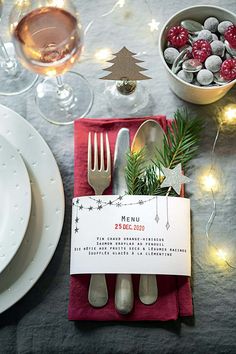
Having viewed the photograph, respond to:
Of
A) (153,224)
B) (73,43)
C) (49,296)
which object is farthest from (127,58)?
(49,296)

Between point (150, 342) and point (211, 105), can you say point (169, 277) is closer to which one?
point (150, 342)

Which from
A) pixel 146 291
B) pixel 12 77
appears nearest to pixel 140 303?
pixel 146 291

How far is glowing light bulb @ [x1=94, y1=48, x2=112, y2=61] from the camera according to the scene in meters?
0.76

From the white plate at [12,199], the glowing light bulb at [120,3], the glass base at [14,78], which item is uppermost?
the glowing light bulb at [120,3]

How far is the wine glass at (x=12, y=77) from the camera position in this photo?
75 cm

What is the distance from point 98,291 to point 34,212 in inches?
4.9

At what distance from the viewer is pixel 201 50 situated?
0.68m

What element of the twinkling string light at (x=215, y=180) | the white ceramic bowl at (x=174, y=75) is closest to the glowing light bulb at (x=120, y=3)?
the white ceramic bowl at (x=174, y=75)

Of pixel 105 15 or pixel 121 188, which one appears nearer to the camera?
pixel 121 188

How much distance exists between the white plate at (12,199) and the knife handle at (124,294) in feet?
0.43

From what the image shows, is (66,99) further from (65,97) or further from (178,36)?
(178,36)

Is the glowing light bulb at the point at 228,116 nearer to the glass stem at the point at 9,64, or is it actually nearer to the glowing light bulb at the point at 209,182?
the glowing light bulb at the point at 209,182

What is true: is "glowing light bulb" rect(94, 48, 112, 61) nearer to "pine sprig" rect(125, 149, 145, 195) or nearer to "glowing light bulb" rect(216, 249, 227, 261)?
"pine sprig" rect(125, 149, 145, 195)

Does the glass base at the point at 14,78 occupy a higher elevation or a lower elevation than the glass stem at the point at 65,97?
higher
